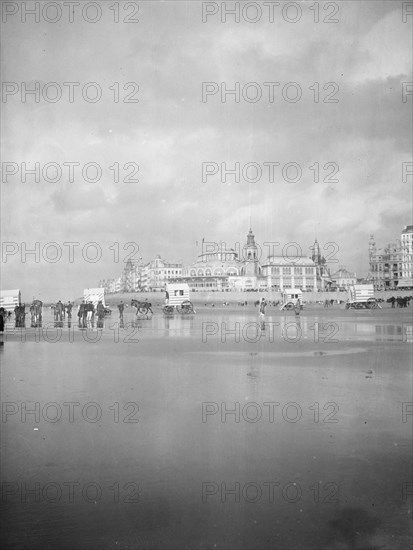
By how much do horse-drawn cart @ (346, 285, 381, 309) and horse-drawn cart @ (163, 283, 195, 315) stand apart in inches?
482

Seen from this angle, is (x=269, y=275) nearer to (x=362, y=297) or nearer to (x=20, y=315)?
(x=362, y=297)

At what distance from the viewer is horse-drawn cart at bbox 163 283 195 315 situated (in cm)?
3256

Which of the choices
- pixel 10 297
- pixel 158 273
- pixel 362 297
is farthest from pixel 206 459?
pixel 158 273

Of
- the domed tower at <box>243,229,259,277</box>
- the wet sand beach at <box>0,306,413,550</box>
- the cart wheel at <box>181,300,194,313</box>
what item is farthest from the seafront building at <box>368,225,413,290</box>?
the wet sand beach at <box>0,306,413,550</box>

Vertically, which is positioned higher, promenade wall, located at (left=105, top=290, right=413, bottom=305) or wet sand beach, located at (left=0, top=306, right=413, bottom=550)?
promenade wall, located at (left=105, top=290, right=413, bottom=305)

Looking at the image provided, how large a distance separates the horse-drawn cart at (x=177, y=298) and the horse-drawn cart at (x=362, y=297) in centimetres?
1223

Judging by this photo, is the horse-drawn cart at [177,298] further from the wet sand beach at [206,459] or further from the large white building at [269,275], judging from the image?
the large white building at [269,275]

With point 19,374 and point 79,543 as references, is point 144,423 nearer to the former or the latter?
point 79,543

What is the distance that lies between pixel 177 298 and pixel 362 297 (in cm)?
1362

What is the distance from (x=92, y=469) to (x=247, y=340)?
30.7ft

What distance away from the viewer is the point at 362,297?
121ft

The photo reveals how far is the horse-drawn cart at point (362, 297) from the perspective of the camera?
36.7 meters

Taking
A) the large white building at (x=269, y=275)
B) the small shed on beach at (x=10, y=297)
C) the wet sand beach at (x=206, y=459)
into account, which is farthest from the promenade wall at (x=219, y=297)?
the wet sand beach at (x=206, y=459)

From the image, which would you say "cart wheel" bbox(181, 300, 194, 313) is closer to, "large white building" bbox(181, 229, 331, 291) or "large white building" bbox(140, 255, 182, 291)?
"large white building" bbox(140, 255, 182, 291)
